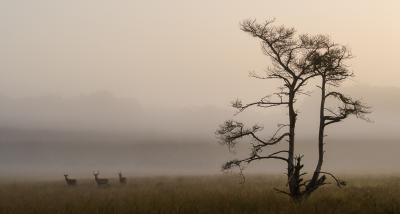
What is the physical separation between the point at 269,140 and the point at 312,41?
444 cm

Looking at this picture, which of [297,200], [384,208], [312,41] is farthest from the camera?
[312,41]

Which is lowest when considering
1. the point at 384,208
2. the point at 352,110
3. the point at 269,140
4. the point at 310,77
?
the point at 384,208

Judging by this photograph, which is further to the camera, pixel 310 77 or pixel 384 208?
pixel 310 77

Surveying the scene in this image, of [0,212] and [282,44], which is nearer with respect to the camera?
[0,212]

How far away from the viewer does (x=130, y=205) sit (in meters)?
11.9

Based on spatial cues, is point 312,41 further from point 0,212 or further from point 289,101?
point 0,212

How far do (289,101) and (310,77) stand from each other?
124 cm

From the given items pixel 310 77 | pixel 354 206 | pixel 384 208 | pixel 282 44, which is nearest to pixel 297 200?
pixel 354 206

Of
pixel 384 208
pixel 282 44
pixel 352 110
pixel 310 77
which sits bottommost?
pixel 384 208

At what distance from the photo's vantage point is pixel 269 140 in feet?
38.2

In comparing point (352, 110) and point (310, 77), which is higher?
point (310, 77)

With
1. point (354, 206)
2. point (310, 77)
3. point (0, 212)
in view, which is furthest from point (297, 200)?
point (0, 212)

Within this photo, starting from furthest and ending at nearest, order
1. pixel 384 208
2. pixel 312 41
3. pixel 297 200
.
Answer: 1. pixel 312 41
2. pixel 297 200
3. pixel 384 208

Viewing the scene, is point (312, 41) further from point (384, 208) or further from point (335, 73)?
point (384, 208)
